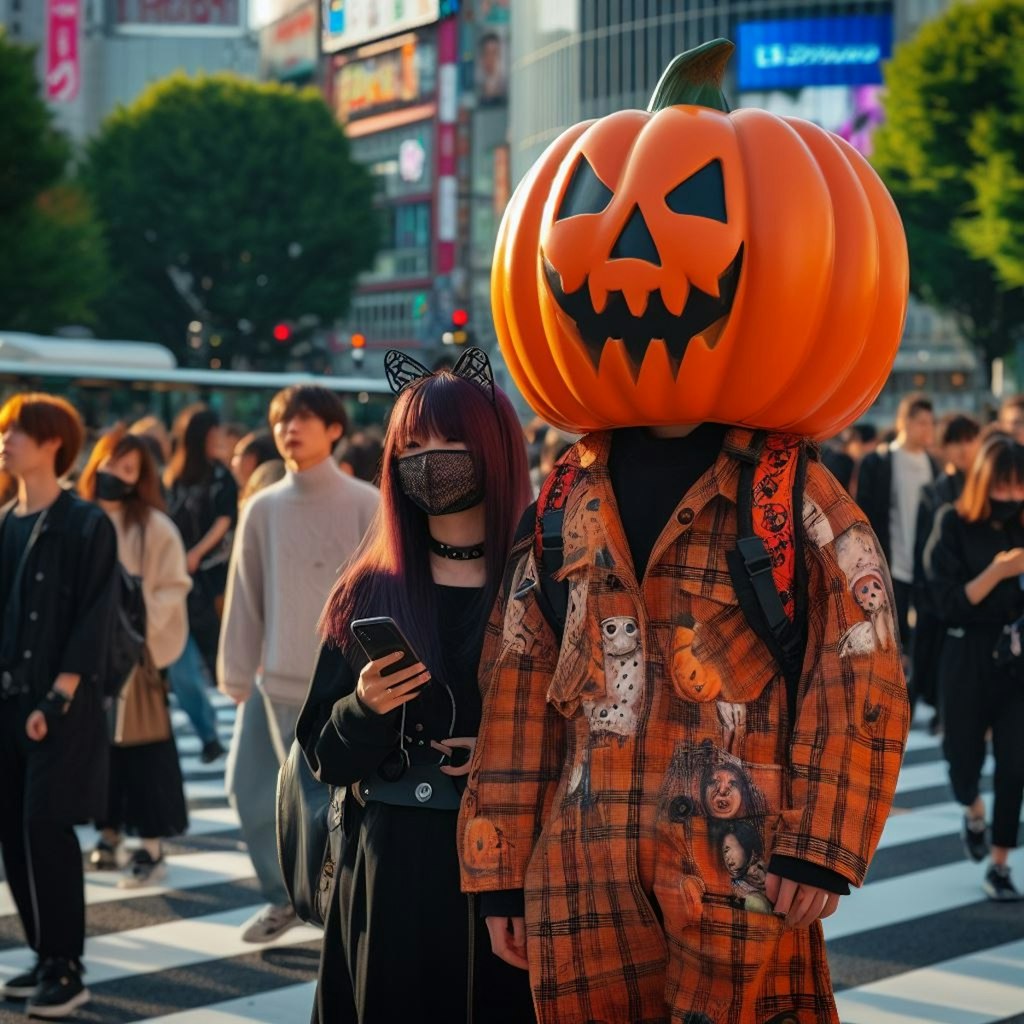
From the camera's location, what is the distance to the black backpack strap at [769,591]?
9.54 ft

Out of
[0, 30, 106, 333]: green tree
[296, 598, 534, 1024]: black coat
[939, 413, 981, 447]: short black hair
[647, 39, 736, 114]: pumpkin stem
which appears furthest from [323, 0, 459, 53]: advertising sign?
[296, 598, 534, 1024]: black coat

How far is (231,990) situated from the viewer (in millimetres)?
5738

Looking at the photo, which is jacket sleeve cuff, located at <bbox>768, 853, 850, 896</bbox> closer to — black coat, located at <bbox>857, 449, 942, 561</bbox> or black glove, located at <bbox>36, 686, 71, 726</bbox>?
black glove, located at <bbox>36, 686, 71, 726</bbox>

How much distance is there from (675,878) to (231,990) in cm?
323

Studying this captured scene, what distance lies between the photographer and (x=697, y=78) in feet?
10.6

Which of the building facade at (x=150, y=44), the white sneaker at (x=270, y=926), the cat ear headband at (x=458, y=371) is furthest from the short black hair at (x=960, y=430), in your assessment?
the building facade at (x=150, y=44)

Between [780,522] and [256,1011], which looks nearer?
[780,522]

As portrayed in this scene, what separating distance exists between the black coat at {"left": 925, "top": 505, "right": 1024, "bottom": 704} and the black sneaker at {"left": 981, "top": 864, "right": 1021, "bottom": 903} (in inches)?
29.1

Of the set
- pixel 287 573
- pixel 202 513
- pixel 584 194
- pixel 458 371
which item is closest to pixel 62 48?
pixel 202 513

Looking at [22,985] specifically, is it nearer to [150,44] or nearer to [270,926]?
[270,926]

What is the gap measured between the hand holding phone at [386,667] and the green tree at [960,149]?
36.1m

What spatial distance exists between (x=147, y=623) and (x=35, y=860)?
211 centimetres

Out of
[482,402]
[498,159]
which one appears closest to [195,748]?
[482,402]

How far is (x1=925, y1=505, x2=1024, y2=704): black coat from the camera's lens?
282 inches
